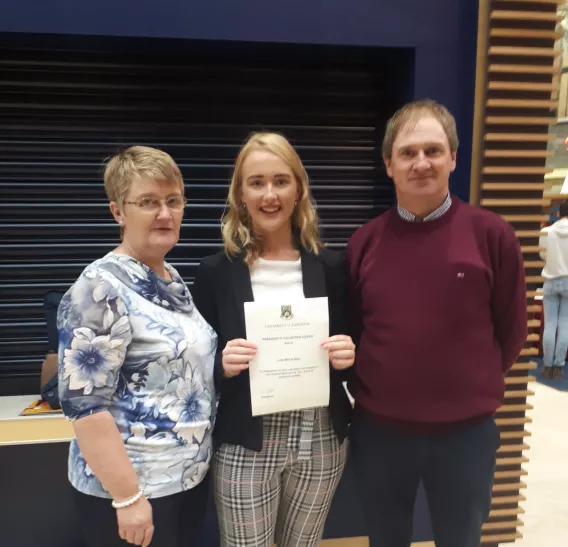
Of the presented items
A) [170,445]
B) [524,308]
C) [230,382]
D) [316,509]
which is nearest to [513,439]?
[524,308]

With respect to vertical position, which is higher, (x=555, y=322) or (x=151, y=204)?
(x=151, y=204)

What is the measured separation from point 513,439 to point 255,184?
2.25 meters

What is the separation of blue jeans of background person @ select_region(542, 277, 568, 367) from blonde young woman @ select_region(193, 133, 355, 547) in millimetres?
5273

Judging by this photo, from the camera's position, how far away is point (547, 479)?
3.52 metres

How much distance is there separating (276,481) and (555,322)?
5568 mm

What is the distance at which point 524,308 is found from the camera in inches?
64.8

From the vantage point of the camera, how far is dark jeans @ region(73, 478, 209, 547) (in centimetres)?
135

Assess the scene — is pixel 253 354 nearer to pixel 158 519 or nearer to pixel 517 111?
pixel 158 519

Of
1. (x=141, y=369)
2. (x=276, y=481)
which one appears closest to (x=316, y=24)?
(x=141, y=369)

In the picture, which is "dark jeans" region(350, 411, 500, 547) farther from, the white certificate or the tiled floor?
the tiled floor

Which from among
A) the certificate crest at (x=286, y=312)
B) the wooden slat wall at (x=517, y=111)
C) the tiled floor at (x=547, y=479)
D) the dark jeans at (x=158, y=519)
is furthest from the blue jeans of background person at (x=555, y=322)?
the dark jeans at (x=158, y=519)

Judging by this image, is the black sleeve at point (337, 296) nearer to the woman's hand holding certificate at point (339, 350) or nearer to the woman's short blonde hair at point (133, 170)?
the woman's hand holding certificate at point (339, 350)

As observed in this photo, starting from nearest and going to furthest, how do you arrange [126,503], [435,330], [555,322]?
[126,503]
[435,330]
[555,322]

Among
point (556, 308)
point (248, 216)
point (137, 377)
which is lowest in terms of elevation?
point (556, 308)
